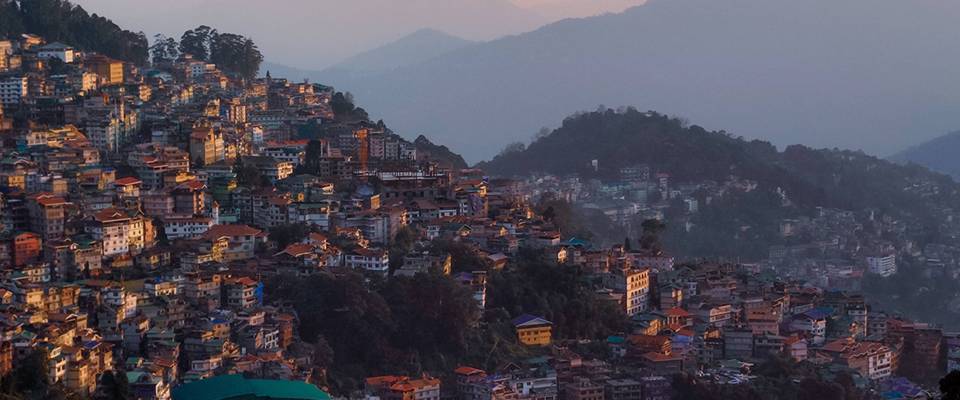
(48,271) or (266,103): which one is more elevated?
(266,103)

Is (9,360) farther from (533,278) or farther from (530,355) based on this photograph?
(533,278)

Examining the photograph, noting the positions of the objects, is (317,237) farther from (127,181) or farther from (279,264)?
(127,181)

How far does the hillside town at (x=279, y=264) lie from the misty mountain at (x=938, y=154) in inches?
954

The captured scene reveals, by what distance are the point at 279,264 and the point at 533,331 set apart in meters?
2.92

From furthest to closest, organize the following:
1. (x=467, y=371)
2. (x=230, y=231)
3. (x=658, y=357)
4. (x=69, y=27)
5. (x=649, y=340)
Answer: (x=69, y=27) < (x=230, y=231) < (x=649, y=340) < (x=658, y=357) < (x=467, y=371)

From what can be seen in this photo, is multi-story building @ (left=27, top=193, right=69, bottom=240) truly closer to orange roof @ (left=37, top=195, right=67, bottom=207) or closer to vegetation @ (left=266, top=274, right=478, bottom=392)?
orange roof @ (left=37, top=195, right=67, bottom=207)

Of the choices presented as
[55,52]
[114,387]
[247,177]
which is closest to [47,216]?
[247,177]

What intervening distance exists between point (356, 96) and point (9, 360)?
36.7 metres

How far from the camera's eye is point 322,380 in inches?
606

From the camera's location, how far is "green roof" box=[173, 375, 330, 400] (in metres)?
13.4

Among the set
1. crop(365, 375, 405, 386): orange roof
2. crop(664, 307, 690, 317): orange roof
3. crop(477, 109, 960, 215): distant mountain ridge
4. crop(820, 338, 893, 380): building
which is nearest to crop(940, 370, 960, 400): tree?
crop(365, 375, 405, 386): orange roof

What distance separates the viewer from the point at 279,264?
1741 cm

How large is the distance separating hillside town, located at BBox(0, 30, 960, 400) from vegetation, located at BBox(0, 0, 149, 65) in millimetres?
988

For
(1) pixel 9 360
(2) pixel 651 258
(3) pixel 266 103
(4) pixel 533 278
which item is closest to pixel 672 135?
(3) pixel 266 103
